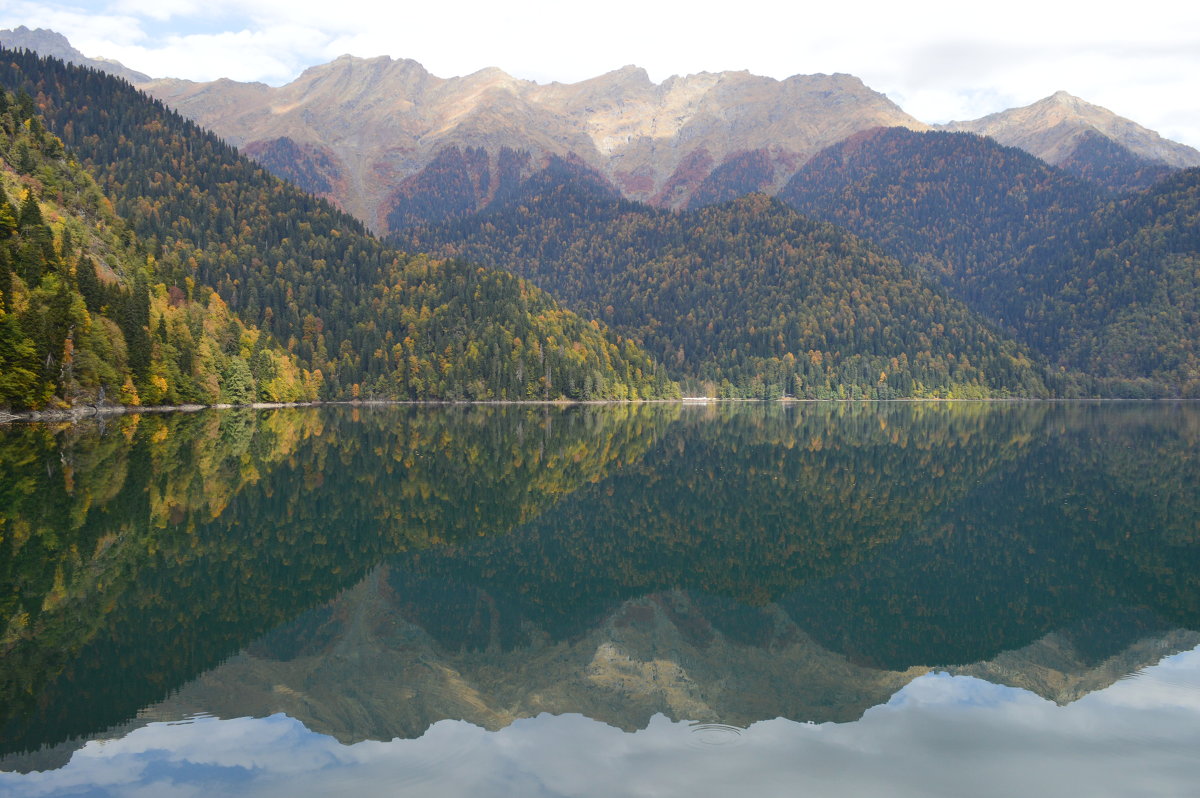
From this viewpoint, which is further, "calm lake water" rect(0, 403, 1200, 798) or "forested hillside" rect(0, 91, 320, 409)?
"forested hillside" rect(0, 91, 320, 409)

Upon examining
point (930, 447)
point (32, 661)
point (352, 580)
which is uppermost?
point (32, 661)

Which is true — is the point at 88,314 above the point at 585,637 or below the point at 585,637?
above

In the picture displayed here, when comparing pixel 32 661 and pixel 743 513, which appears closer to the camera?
pixel 32 661

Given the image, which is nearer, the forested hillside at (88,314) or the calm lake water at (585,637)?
the calm lake water at (585,637)

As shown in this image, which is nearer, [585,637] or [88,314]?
[585,637]

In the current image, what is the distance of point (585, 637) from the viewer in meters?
27.1

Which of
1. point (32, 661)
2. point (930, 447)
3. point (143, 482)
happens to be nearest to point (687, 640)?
point (32, 661)

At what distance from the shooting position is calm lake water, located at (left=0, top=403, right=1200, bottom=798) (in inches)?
659

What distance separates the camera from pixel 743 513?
46.7 meters

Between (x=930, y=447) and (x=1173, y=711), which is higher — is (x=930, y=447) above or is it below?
below

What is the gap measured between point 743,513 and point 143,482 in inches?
1308

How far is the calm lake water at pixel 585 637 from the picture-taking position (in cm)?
1675

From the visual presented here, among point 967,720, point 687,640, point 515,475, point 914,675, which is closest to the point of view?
point 967,720

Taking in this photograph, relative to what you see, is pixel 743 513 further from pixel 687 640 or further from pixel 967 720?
pixel 967 720
